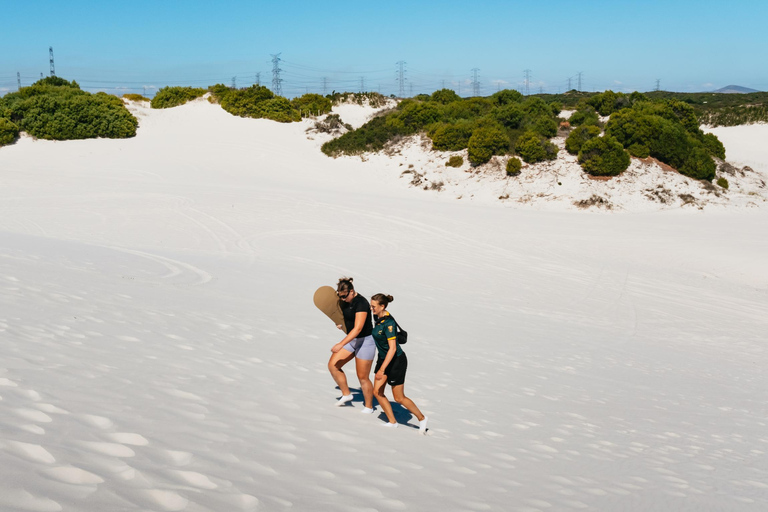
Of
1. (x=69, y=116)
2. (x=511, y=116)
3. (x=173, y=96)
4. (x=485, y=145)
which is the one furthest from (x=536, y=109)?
(x=69, y=116)

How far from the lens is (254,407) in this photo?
5523 millimetres

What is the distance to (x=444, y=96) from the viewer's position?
46500 mm

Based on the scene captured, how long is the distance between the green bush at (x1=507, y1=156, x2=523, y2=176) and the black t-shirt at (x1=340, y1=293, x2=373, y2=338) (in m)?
25.4

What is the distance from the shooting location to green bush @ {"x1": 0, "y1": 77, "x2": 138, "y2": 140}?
34656mm

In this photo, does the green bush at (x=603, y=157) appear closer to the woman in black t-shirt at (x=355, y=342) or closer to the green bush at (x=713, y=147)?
the green bush at (x=713, y=147)

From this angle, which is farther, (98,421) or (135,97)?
(135,97)

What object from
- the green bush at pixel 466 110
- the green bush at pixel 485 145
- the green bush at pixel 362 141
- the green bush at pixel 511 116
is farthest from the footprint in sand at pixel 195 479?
the green bush at pixel 466 110

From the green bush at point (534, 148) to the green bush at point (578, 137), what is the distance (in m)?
0.78

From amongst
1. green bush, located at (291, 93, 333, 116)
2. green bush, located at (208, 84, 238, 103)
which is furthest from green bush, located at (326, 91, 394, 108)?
green bush, located at (208, 84, 238, 103)

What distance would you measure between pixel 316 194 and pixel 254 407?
21299 millimetres

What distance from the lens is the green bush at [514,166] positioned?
98.6 feet

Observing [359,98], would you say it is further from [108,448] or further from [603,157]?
[108,448]

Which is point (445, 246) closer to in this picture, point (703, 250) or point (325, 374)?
point (703, 250)

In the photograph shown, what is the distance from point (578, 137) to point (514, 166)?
4140 mm
